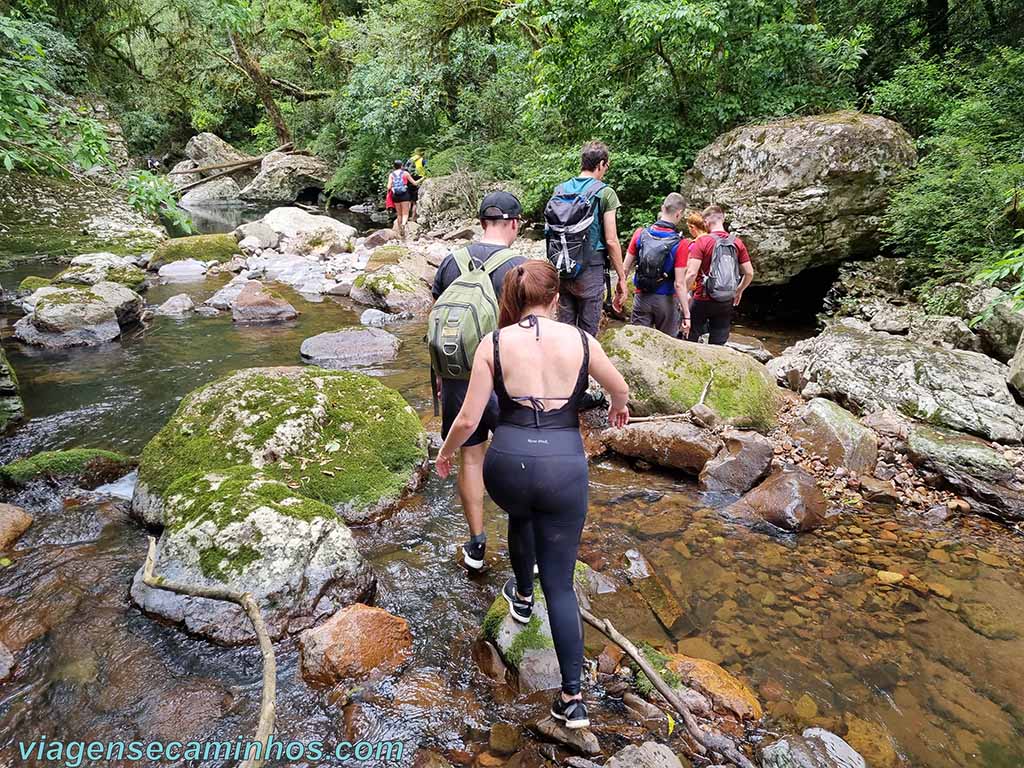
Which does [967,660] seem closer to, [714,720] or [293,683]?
[714,720]

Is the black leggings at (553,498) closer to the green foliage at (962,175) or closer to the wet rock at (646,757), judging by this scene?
the wet rock at (646,757)

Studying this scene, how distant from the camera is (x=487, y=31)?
64.1 ft

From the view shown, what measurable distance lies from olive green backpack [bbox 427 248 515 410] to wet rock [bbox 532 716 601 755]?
5.87 ft

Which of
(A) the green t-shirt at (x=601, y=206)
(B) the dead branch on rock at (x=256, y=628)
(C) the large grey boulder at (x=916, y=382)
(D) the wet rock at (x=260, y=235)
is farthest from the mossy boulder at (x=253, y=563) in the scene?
(D) the wet rock at (x=260, y=235)

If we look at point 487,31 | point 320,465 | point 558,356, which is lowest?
point 320,465

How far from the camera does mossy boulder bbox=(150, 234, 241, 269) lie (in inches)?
598

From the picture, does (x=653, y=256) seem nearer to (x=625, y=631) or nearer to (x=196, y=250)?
(x=625, y=631)

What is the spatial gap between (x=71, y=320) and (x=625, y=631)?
33.1 feet

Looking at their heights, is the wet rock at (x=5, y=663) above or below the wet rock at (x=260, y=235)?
below

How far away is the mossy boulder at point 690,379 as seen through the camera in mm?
5926

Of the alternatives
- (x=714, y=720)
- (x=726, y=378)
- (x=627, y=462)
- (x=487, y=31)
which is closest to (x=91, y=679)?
(x=714, y=720)

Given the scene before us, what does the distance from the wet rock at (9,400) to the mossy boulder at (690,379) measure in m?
6.48

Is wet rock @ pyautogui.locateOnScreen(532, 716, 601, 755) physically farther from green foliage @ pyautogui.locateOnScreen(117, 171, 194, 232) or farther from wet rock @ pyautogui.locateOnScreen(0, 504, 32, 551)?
green foliage @ pyautogui.locateOnScreen(117, 171, 194, 232)

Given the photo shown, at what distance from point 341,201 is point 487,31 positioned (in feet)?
35.1
